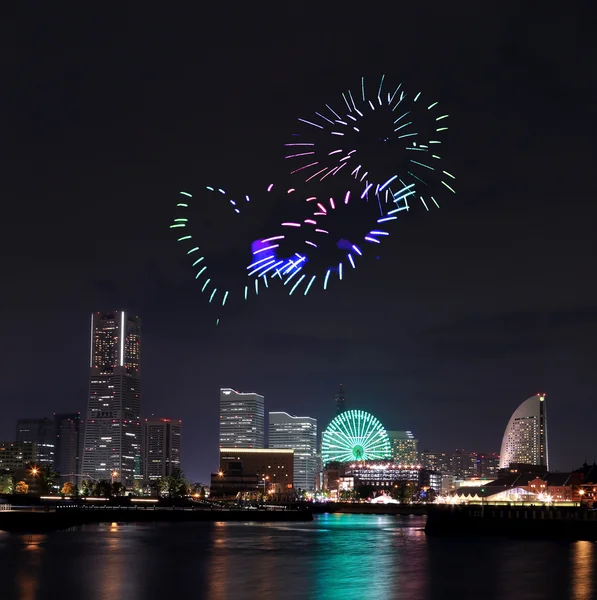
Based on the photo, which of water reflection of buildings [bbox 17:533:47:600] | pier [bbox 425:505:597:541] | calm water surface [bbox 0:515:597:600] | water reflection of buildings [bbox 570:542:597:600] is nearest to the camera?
water reflection of buildings [bbox 17:533:47:600]

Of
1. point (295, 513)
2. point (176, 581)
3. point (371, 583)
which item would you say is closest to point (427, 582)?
point (371, 583)

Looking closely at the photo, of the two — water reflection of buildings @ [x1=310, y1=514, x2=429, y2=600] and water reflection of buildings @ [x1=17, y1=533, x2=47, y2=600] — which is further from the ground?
water reflection of buildings @ [x1=17, y1=533, x2=47, y2=600]

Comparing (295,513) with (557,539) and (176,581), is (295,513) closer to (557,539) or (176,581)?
(557,539)

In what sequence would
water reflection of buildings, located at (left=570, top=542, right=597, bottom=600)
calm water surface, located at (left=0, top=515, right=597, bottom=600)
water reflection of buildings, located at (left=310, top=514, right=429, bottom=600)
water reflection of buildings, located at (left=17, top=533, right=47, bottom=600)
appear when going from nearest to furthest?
1. water reflection of buildings, located at (left=17, top=533, right=47, bottom=600)
2. calm water surface, located at (left=0, top=515, right=597, bottom=600)
3. water reflection of buildings, located at (left=570, top=542, right=597, bottom=600)
4. water reflection of buildings, located at (left=310, top=514, right=429, bottom=600)

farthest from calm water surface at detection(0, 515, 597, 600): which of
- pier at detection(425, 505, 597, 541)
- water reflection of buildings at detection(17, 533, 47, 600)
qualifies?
pier at detection(425, 505, 597, 541)

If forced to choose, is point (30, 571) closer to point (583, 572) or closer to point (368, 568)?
point (368, 568)

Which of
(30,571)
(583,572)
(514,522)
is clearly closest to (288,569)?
(30,571)

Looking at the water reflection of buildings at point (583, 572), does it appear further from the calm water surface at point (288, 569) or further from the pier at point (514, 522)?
the pier at point (514, 522)

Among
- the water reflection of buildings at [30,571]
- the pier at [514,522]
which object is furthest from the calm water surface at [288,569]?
the pier at [514,522]

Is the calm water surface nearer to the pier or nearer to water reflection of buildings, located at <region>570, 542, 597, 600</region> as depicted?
water reflection of buildings, located at <region>570, 542, 597, 600</region>
